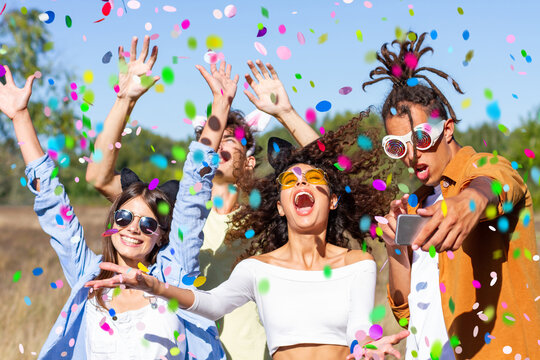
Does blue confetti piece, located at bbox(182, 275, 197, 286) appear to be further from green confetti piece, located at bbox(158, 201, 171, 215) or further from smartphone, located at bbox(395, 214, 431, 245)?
smartphone, located at bbox(395, 214, 431, 245)

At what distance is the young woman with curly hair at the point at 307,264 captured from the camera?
280 cm

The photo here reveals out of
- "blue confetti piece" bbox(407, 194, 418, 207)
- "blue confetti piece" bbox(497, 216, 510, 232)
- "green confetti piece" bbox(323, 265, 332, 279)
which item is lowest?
"green confetti piece" bbox(323, 265, 332, 279)

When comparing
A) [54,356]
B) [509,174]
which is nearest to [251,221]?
[54,356]

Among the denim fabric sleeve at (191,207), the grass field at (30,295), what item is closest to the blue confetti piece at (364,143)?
the denim fabric sleeve at (191,207)

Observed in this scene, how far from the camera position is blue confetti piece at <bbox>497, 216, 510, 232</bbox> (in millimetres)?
2570

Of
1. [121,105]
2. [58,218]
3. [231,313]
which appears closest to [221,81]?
[121,105]

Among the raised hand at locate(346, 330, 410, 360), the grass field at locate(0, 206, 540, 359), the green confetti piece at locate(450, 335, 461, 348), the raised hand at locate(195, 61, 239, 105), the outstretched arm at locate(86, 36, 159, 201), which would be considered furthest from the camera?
the grass field at locate(0, 206, 540, 359)

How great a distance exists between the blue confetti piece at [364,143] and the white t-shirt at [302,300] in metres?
0.79

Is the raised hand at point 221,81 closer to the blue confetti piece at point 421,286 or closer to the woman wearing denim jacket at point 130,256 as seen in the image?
the woman wearing denim jacket at point 130,256

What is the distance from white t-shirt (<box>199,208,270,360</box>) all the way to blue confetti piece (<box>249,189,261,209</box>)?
1.08ft

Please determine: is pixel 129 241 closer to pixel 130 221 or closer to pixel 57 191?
pixel 130 221

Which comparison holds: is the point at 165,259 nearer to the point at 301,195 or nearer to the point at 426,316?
the point at 301,195

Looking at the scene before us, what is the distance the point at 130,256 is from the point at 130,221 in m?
0.17

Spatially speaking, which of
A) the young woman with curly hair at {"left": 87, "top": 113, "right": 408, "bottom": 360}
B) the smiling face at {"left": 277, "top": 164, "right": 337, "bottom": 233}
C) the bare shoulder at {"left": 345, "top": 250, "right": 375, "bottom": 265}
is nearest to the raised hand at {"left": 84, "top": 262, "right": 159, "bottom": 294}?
the young woman with curly hair at {"left": 87, "top": 113, "right": 408, "bottom": 360}
